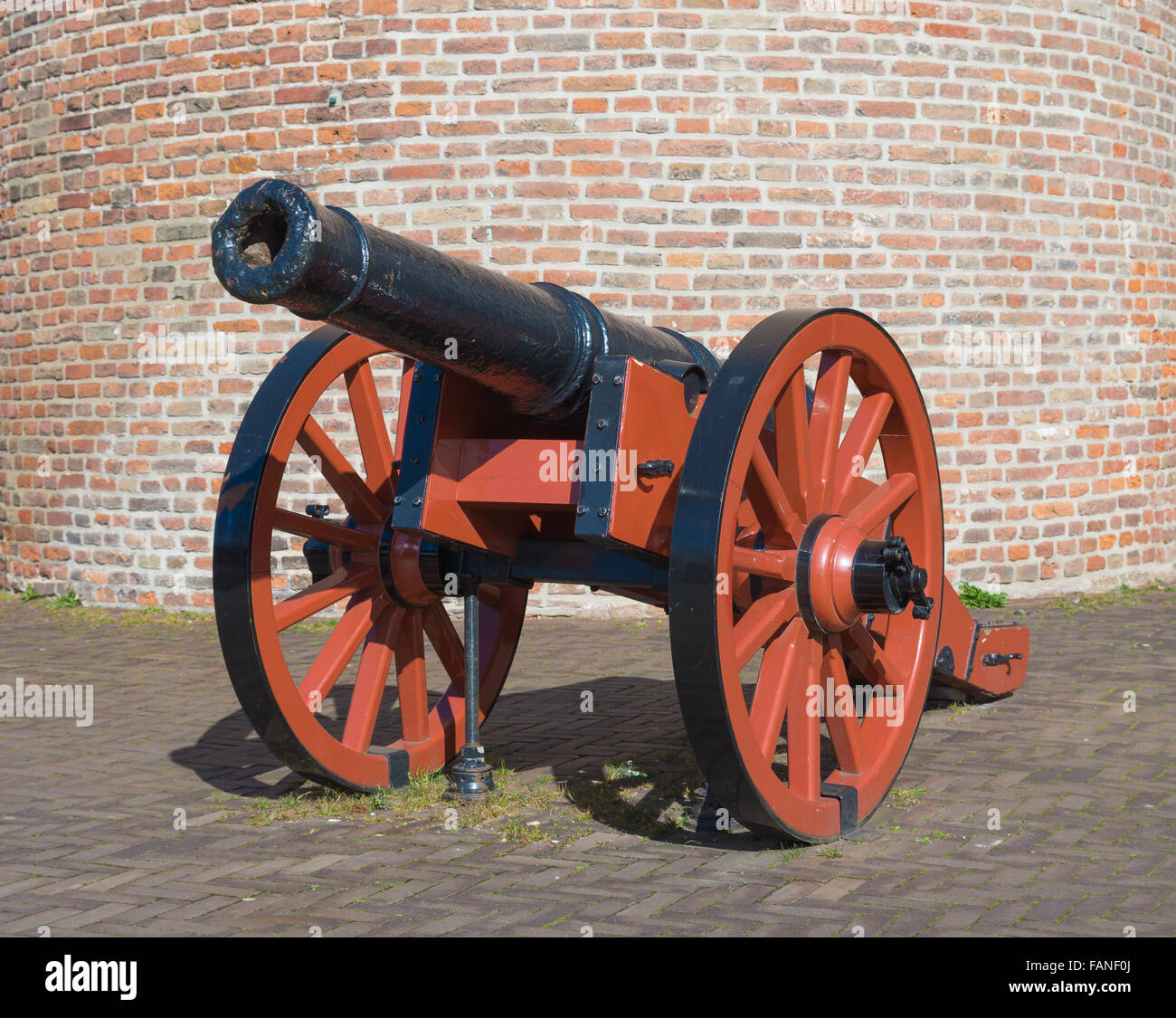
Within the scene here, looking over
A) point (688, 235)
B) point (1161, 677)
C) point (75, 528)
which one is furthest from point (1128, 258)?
point (75, 528)

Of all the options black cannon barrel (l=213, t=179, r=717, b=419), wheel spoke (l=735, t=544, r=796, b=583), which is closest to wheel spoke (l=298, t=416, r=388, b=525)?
black cannon barrel (l=213, t=179, r=717, b=419)

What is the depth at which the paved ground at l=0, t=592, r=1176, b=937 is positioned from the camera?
3.23m

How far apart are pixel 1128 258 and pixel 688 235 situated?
9.93 feet

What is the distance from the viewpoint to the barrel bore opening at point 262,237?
3.02 metres

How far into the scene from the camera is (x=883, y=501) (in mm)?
4195

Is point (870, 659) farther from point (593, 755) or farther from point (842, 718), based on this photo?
point (593, 755)

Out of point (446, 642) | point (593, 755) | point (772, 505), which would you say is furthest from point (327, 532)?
point (772, 505)

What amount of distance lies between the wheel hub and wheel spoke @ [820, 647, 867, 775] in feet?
0.48

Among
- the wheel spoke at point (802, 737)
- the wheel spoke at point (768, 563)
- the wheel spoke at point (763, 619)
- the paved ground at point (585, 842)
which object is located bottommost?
the paved ground at point (585, 842)

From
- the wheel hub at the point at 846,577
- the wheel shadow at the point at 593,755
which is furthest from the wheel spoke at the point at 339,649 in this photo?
the wheel hub at the point at 846,577

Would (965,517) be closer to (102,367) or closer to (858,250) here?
(858,250)

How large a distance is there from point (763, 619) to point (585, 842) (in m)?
0.79

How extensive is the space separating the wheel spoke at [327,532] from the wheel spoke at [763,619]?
1.29 metres

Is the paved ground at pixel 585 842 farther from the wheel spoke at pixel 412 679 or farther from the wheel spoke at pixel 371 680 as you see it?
the wheel spoke at pixel 412 679
